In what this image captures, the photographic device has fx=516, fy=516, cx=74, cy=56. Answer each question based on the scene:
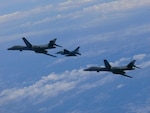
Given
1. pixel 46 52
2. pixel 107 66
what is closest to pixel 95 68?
pixel 107 66

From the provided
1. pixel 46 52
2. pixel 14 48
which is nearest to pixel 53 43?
pixel 46 52

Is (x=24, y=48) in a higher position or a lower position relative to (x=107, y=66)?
higher

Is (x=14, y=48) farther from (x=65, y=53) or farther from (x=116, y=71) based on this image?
(x=116, y=71)

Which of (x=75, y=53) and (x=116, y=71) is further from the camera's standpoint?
(x=75, y=53)

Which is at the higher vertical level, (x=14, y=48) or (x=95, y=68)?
(x=14, y=48)

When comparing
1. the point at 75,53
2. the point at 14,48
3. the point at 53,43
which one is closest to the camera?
the point at 53,43

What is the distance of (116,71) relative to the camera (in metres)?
160

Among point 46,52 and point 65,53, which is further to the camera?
point 65,53

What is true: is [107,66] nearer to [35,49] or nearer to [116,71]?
[116,71]

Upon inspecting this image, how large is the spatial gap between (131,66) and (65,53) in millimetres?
29714

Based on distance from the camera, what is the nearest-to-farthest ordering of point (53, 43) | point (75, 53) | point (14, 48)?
point (53, 43)
point (14, 48)
point (75, 53)

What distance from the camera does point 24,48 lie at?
532ft

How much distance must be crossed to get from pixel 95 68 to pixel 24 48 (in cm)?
2434

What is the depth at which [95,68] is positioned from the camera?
16862 centimetres
